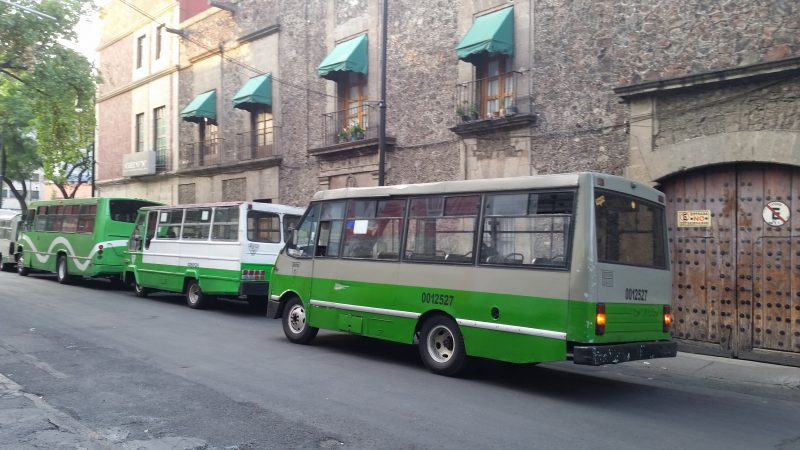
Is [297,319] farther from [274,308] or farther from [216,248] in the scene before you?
[216,248]

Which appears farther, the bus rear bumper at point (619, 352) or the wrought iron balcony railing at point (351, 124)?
the wrought iron balcony railing at point (351, 124)

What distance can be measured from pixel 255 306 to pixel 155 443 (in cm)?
1101

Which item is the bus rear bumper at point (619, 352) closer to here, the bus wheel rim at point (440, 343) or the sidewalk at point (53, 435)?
the bus wheel rim at point (440, 343)

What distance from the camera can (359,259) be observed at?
1001 cm

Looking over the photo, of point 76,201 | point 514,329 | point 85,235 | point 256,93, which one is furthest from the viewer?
point 256,93

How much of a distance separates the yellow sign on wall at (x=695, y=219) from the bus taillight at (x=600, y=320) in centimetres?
516

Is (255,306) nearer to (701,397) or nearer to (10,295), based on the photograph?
(10,295)

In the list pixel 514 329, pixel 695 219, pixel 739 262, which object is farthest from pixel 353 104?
pixel 514 329

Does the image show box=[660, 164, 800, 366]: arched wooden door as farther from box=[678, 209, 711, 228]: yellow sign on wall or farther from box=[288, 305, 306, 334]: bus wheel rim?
box=[288, 305, 306, 334]: bus wheel rim

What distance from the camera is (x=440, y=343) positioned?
8.90m

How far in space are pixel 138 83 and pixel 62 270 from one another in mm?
12631

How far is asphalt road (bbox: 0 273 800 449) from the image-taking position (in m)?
5.85

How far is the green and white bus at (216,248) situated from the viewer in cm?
1477

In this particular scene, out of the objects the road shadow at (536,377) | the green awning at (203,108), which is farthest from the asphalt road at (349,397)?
the green awning at (203,108)
